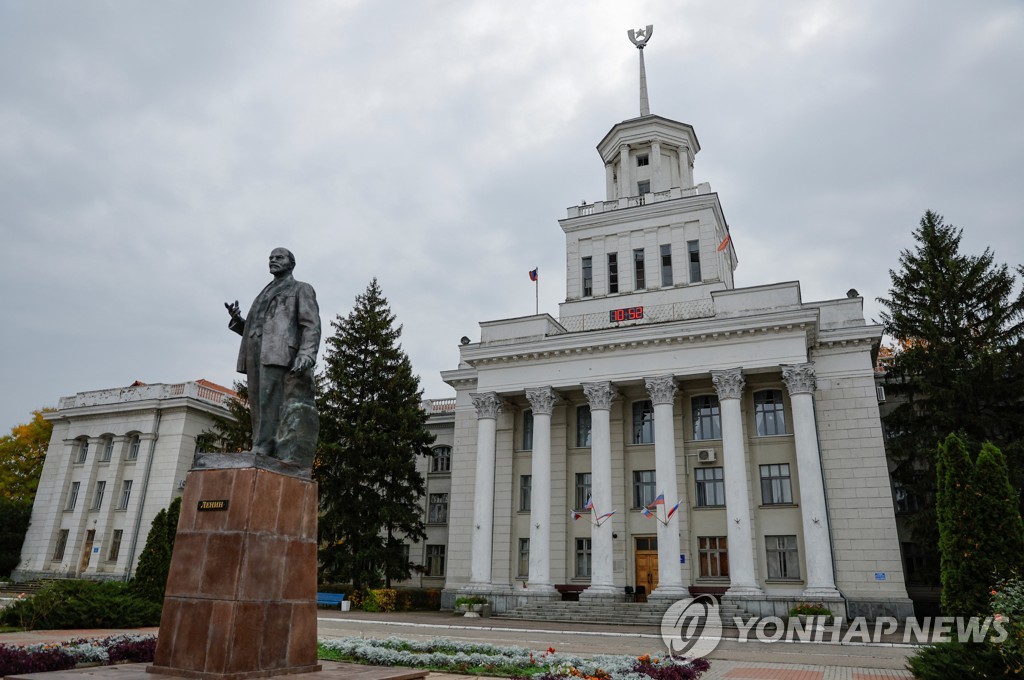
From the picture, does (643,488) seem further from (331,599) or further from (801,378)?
(331,599)

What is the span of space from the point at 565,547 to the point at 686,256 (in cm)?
1464

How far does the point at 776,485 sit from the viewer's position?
2705 cm

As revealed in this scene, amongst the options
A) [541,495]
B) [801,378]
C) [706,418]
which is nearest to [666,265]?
[706,418]

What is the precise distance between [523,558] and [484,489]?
3785mm

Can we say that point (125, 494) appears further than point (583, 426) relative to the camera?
Yes

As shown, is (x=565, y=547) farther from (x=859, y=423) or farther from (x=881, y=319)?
(x=881, y=319)

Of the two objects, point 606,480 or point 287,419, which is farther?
point 606,480

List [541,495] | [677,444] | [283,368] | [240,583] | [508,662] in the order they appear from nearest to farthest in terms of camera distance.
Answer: [240,583]
[283,368]
[508,662]
[541,495]
[677,444]

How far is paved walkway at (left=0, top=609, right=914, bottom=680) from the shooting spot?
12.0 metres

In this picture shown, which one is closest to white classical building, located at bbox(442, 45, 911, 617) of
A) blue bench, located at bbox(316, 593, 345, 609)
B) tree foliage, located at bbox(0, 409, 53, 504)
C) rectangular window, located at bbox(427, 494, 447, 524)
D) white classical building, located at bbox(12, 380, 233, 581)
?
blue bench, located at bbox(316, 593, 345, 609)

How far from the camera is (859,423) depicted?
26328 mm

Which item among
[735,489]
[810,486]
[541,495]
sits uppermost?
[810,486]

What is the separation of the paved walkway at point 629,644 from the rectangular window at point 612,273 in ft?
54.1

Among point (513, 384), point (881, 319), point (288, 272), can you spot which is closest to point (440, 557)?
point (513, 384)
